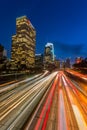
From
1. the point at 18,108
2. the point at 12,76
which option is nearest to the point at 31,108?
the point at 18,108

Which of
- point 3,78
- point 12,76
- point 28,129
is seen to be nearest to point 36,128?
point 28,129

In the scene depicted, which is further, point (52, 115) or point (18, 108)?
point (18, 108)

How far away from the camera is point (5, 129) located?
13.1 m

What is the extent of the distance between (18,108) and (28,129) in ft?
21.0

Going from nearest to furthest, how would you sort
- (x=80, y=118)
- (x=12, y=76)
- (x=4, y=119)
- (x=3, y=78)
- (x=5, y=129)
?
1. (x=5, y=129)
2. (x=4, y=119)
3. (x=80, y=118)
4. (x=3, y=78)
5. (x=12, y=76)

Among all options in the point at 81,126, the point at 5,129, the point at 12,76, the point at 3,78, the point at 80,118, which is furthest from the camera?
the point at 12,76

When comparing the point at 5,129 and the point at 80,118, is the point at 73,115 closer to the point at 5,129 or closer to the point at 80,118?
the point at 80,118

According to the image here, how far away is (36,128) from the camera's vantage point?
13.4m

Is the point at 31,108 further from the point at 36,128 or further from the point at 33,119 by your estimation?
the point at 36,128

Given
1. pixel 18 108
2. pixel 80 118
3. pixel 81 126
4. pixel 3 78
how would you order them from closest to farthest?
pixel 81 126
pixel 80 118
pixel 18 108
pixel 3 78

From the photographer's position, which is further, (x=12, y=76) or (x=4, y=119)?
(x=12, y=76)

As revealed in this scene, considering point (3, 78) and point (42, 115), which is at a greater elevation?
point (3, 78)

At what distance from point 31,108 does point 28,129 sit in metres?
6.60

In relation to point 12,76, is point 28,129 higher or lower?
lower
